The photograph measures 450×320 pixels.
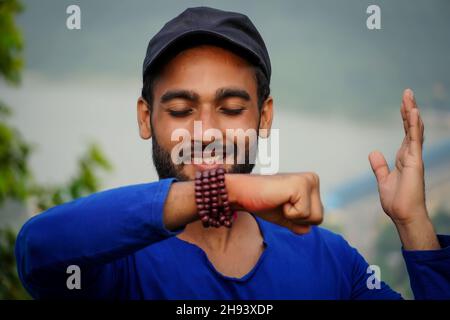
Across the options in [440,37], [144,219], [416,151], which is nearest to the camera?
[144,219]

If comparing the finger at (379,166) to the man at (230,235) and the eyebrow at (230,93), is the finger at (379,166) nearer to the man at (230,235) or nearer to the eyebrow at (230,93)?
the man at (230,235)

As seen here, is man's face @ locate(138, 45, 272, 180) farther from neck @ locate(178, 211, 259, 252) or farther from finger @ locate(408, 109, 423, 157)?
finger @ locate(408, 109, 423, 157)

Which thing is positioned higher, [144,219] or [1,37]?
[1,37]

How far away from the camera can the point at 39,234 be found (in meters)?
1.85

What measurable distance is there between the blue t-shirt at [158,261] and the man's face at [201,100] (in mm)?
349

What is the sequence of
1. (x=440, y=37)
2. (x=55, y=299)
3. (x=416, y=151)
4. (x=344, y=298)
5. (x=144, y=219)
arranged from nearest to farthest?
(x=144, y=219) < (x=55, y=299) < (x=416, y=151) < (x=344, y=298) < (x=440, y=37)

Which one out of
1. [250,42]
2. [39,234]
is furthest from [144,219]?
[250,42]

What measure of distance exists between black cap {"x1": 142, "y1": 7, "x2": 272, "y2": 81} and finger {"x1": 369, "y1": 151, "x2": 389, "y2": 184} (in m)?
0.59

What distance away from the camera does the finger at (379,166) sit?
8.06ft

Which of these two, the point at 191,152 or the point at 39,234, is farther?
the point at 191,152

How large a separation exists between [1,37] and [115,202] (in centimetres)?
326

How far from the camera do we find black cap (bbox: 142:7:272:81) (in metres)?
2.39

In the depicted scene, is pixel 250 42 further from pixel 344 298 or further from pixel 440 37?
pixel 440 37

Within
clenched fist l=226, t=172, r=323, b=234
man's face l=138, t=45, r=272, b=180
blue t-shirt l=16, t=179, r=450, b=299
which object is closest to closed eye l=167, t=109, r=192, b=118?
man's face l=138, t=45, r=272, b=180
